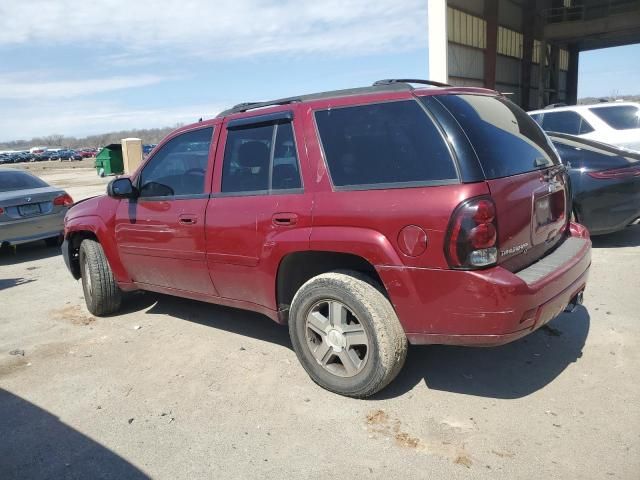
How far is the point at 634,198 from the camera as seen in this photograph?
21.0 feet

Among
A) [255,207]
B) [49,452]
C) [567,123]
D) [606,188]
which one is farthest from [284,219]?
[567,123]

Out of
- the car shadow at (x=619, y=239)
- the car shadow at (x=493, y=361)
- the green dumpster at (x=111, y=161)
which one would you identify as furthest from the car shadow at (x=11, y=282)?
the green dumpster at (x=111, y=161)

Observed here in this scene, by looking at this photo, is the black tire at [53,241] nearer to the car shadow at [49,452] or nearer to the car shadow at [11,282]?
the car shadow at [11,282]

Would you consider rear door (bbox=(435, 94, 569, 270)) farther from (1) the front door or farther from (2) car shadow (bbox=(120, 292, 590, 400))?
(1) the front door

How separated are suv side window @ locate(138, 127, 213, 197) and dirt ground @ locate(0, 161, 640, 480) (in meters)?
1.32

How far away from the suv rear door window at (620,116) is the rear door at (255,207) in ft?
23.7

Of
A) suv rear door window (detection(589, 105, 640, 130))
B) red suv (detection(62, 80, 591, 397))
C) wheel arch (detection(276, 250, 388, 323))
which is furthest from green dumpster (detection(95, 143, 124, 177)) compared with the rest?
wheel arch (detection(276, 250, 388, 323))

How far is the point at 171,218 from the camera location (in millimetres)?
4375

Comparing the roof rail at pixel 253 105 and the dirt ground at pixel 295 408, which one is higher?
the roof rail at pixel 253 105

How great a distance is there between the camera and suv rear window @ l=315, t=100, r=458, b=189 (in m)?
3.05

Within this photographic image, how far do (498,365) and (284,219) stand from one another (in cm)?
185

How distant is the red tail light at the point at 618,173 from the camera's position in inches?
251

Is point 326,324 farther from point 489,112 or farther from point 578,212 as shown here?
point 578,212

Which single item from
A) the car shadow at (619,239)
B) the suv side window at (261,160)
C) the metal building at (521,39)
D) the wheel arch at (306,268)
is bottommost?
the car shadow at (619,239)
